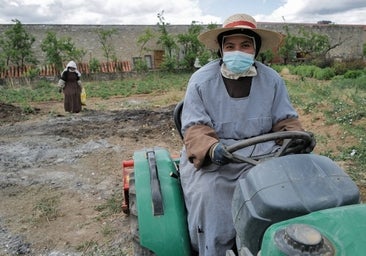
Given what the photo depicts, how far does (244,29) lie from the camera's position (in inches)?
98.0

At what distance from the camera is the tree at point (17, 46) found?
1972 centimetres

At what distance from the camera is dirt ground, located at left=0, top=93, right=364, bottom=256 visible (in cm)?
358

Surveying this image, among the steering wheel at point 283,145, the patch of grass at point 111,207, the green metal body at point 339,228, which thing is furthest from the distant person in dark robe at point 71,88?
the green metal body at point 339,228

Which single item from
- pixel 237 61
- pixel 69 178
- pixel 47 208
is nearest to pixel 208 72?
pixel 237 61

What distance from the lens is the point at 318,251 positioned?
1188 mm

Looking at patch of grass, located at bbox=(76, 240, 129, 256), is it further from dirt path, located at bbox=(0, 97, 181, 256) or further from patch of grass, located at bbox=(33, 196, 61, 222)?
patch of grass, located at bbox=(33, 196, 61, 222)

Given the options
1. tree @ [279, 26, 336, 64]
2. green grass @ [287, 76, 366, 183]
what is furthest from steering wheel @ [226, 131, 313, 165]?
tree @ [279, 26, 336, 64]

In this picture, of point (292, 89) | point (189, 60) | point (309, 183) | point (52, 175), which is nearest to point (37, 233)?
point (52, 175)

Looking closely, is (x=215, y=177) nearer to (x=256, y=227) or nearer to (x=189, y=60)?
(x=256, y=227)

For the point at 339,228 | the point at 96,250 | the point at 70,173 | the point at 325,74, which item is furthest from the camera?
the point at 325,74

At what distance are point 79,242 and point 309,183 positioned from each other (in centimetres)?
260

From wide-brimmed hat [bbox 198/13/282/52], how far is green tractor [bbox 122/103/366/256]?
35.3 inches

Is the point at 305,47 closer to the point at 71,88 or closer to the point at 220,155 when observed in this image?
the point at 71,88

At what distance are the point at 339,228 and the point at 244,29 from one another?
1548mm
